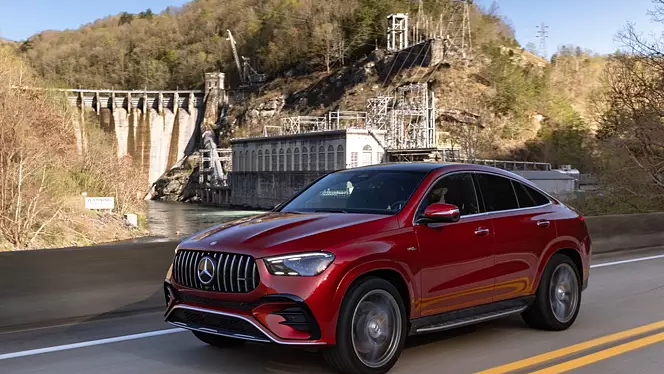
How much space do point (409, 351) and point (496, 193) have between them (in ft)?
6.11

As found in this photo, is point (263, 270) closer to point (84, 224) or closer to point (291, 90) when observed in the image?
point (84, 224)

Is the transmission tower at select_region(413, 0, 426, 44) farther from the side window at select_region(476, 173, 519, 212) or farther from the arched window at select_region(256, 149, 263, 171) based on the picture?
the side window at select_region(476, 173, 519, 212)

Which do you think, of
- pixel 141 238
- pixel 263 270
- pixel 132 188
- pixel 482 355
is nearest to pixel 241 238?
pixel 263 270

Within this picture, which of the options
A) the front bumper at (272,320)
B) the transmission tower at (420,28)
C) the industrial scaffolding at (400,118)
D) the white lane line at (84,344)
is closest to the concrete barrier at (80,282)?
the white lane line at (84,344)

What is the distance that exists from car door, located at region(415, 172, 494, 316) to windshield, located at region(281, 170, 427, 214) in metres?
0.22

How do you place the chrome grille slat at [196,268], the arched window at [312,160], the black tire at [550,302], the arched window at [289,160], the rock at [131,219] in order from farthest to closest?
1. the arched window at [289,160]
2. the arched window at [312,160]
3. the rock at [131,219]
4. the black tire at [550,302]
5. the chrome grille slat at [196,268]

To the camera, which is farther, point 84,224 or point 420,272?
point 84,224

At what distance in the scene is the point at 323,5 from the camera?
5640 inches

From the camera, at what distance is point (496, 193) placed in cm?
733

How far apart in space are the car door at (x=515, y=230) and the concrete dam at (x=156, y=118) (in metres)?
118

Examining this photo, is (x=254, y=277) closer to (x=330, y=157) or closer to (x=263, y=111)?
(x=330, y=157)

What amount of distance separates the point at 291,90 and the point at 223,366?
4470 inches

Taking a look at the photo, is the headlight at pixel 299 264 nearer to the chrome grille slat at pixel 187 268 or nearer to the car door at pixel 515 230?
the chrome grille slat at pixel 187 268

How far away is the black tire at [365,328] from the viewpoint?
17.9 ft
